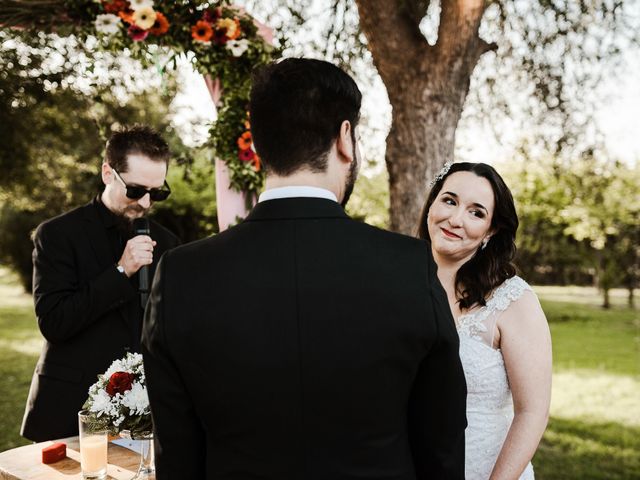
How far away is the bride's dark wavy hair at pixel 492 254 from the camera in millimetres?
2648

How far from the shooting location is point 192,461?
1536mm

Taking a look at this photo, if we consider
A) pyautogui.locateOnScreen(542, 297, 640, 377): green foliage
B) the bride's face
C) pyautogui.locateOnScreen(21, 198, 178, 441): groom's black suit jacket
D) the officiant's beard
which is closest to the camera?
the officiant's beard

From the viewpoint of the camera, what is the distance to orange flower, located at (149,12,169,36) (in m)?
3.82

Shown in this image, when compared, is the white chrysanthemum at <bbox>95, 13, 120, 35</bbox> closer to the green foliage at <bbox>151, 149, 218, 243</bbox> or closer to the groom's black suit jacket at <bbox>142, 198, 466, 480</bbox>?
the groom's black suit jacket at <bbox>142, 198, 466, 480</bbox>

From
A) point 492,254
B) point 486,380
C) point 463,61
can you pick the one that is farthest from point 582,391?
point 486,380

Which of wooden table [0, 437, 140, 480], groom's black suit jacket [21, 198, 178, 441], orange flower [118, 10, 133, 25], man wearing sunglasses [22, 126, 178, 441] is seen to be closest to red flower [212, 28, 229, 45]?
orange flower [118, 10, 133, 25]

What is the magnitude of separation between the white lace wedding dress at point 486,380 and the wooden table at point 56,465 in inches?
55.7

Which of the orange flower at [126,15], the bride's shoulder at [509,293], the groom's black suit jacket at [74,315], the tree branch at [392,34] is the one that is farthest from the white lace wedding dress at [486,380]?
the orange flower at [126,15]

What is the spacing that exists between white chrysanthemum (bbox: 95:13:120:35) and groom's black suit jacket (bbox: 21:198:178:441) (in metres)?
1.36

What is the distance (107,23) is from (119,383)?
8.36 ft

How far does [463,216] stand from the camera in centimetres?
263

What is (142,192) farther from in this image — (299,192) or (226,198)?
(299,192)

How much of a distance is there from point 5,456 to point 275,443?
1741mm

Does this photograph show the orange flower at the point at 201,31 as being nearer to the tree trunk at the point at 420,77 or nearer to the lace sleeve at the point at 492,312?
the tree trunk at the point at 420,77
